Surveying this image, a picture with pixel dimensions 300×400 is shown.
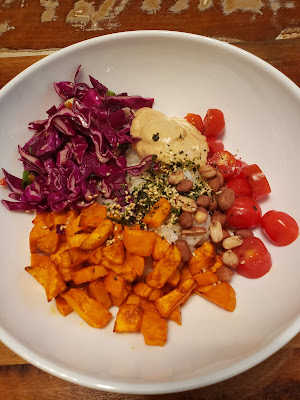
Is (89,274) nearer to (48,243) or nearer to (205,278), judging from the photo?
(48,243)

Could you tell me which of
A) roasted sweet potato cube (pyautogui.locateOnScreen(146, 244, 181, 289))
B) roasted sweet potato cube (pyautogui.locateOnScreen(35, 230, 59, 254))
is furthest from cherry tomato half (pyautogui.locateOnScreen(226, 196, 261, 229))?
roasted sweet potato cube (pyautogui.locateOnScreen(35, 230, 59, 254))

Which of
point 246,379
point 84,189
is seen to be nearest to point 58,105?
point 84,189

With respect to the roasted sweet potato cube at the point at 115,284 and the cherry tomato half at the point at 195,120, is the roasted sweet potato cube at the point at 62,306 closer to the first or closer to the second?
the roasted sweet potato cube at the point at 115,284

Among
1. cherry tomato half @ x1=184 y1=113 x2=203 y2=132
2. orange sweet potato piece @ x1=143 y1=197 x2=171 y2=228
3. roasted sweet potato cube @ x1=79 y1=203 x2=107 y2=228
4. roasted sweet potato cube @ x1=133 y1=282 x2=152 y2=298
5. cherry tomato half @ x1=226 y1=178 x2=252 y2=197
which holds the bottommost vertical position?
roasted sweet potato cube @ x1=133 y1=282 x2=152 y2=298

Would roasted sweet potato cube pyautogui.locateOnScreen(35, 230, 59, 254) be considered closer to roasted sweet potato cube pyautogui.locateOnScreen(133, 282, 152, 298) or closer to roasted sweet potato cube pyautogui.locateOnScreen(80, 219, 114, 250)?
roasted sweet potato cube pyautogui.locateOnScreen(80, 219, 114, 250)

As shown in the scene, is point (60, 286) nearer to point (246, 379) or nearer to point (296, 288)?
point (246, 379)
